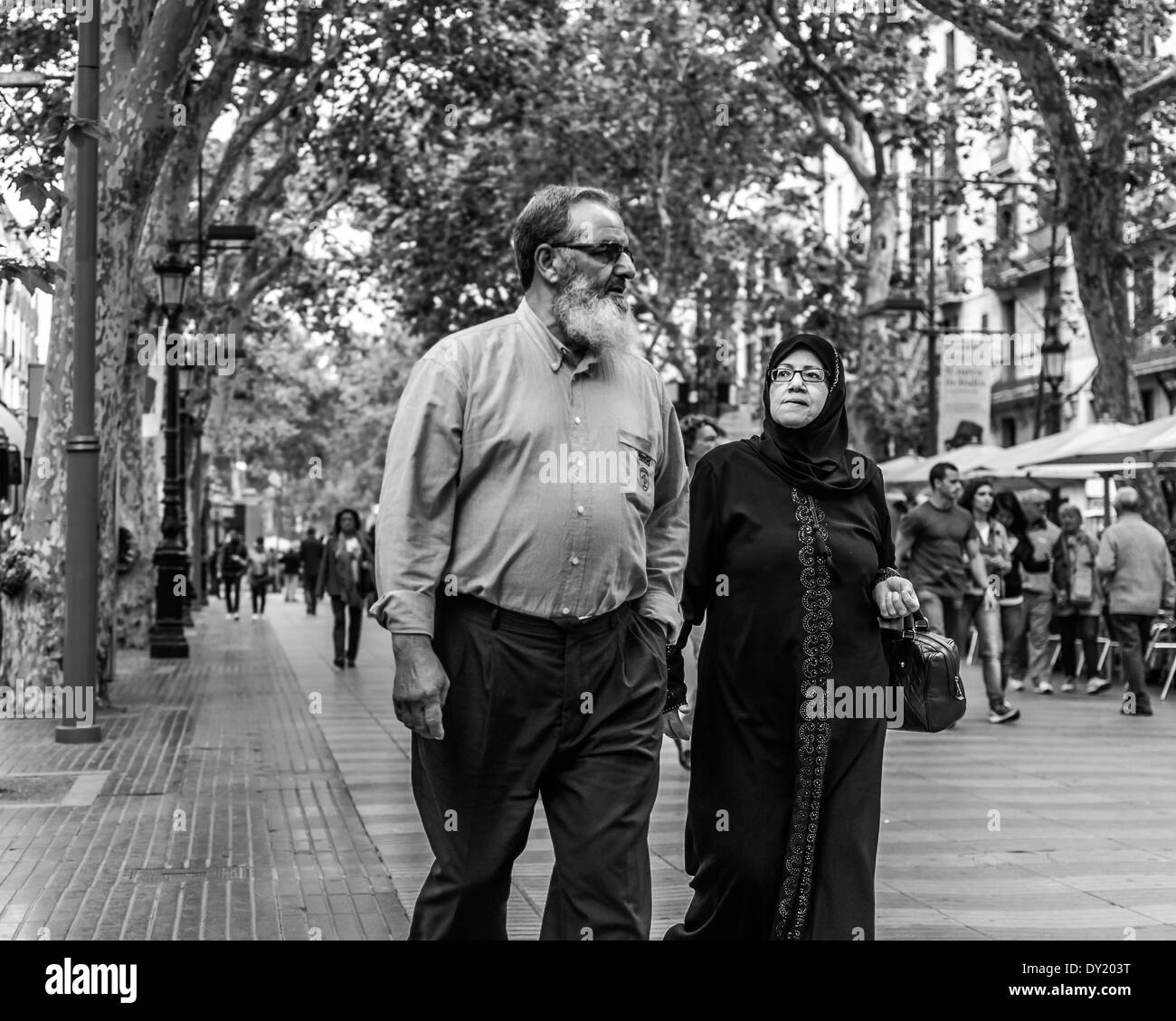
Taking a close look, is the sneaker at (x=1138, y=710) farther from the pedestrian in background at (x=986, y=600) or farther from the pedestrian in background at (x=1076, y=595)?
the pedestrian in background at (x=1076, y=595)

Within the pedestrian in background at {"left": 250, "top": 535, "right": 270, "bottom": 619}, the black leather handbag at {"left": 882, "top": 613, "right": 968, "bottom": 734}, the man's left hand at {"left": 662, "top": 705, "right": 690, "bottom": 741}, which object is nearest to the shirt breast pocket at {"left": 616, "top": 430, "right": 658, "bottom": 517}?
the man's left hand at {"left": 662, "top": 705, "right": 690, "bottom": 741}

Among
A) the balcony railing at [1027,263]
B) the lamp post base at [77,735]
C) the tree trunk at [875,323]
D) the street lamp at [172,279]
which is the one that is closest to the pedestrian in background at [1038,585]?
the lamp post base at [77,735]

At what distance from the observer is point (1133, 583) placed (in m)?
15.1

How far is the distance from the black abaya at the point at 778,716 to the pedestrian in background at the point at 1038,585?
1213 cm

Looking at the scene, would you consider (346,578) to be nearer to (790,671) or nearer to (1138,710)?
(1138,710)

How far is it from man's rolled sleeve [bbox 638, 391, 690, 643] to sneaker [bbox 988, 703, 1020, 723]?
997 cm

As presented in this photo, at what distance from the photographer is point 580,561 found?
402cm

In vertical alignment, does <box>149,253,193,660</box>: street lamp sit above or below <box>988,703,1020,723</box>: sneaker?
above

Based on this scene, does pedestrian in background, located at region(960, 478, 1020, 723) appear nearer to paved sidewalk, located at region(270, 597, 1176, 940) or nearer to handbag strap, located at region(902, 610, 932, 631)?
paved sidewalk, located at region(270, 597, 1176, 940)

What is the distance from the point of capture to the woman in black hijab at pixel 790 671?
484 centimetres

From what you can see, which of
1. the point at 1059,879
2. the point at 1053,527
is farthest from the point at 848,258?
the point at 1059,879

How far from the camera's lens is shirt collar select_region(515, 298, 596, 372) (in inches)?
164

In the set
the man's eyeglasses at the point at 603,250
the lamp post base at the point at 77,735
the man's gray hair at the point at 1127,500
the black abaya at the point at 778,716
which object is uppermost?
the man's eyeglasses at the point at 603,250
